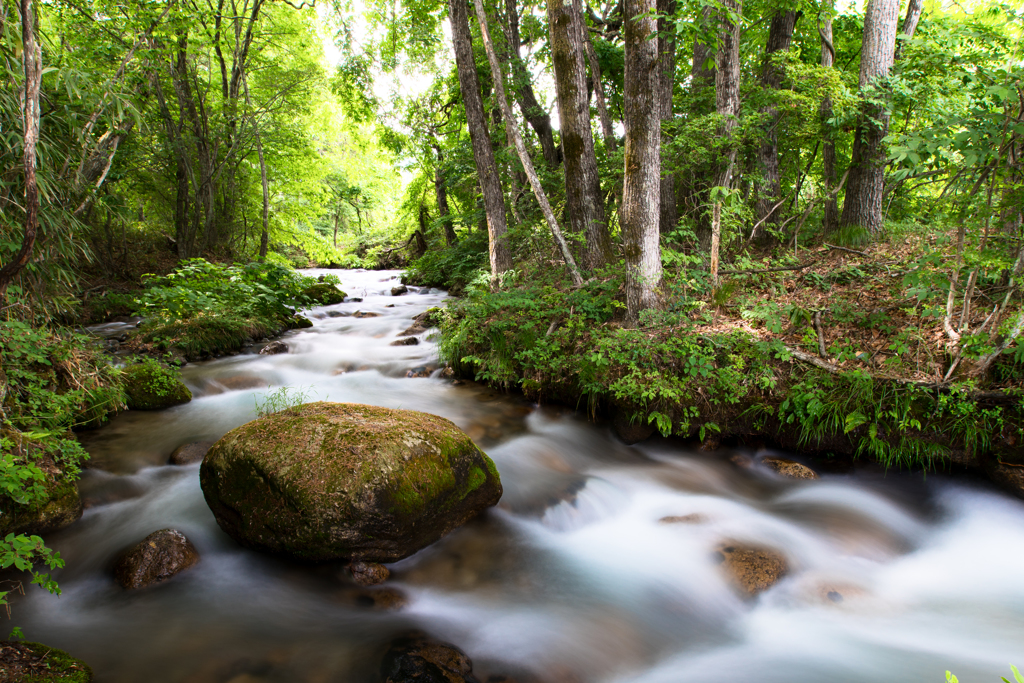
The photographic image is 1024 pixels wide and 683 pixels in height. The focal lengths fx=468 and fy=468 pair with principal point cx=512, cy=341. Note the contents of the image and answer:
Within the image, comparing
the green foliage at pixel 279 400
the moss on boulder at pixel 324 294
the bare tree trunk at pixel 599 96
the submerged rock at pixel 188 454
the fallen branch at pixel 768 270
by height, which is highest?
the bare tree trunk at pixel 599 96

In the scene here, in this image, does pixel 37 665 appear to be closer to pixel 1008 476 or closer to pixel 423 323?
pixel 1008 476

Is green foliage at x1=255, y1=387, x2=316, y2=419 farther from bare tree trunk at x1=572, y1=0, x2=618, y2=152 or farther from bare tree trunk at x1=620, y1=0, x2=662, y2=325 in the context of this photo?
bare tree trunk at x1=572, y1=0, x2=618, y2=152

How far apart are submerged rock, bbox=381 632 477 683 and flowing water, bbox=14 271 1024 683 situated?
0.10 meters

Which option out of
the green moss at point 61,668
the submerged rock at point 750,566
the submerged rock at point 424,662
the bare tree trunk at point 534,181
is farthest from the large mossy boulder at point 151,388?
the submerged rock at point 750,566

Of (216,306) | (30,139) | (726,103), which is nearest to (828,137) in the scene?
(726,103)

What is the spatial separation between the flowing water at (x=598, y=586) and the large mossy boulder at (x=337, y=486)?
0.22 m

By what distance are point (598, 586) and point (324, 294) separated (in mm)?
11488

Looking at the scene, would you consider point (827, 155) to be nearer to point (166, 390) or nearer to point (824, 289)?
point (824, 289)

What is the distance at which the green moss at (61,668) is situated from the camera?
2.28 m

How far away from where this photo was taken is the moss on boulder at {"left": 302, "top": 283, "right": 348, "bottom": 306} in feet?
42.0

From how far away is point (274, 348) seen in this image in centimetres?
845

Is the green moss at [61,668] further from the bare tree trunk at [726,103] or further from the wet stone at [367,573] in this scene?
the bare tree trunk at [726,103]

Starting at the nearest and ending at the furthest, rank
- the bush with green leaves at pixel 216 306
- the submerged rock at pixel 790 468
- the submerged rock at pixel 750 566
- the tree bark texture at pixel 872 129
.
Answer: the submerged rock at pixel 750 566, the submerged rock at pixel 790 468, the tree bark texture at pixel 872 129, the bush with green leaves at pixel 216 306

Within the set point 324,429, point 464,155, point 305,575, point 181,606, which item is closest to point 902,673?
point 305,575
